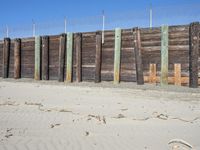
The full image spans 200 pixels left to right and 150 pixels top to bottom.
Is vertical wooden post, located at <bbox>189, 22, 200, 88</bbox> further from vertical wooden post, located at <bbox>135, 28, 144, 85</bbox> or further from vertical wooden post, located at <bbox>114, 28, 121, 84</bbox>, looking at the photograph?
vertical wooden post, located at <bbox>114, 28, 121, 84</bbox>

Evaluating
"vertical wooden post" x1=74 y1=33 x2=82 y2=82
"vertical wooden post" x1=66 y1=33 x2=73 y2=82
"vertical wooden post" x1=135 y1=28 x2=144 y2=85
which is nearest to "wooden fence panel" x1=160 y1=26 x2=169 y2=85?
"vertical wooden post" x1=135 y1=28 x2=144 y2=85

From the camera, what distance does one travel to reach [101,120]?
273 inches

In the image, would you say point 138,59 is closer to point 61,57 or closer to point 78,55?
point 78,55

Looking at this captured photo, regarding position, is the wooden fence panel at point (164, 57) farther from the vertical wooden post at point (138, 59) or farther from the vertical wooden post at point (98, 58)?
the vertical wooden post at point (98, 58)

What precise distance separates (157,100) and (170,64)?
9.52ft

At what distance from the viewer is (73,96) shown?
10.6 meters

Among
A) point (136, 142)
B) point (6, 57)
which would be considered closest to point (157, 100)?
point (136, 142)

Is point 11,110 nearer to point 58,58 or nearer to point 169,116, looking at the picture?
point 169,116

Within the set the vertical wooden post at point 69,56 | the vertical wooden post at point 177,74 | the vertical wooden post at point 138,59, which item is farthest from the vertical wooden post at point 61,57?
the vertical wooden post at point 177,74


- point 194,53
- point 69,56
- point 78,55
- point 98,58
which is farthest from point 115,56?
point 194,53

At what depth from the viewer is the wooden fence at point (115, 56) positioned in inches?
470

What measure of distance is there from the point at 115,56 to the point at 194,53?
3.14 meters

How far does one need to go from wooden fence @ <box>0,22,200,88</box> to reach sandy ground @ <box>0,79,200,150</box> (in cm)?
134

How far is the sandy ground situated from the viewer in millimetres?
5310
